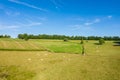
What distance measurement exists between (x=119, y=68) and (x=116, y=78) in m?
5.07

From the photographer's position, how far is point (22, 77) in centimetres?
2198

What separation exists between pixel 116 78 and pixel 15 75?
1345 centimetres

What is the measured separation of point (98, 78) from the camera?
66.9 ft

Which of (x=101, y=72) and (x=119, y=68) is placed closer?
→ (x=101, y=72)

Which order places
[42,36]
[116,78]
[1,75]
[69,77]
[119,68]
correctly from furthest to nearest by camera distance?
[42,36], [119,68], [1,75], [69,77], [116,78]

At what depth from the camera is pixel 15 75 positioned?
23.0 meters

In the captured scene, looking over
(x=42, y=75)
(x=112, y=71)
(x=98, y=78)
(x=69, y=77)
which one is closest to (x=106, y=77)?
(x=98, y=78)

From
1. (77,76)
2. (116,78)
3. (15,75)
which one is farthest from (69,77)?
(15,75)

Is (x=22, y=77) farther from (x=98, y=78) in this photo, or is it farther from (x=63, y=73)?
(x=98, y=78)

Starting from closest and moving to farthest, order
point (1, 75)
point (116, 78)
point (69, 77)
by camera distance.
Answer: point (116, 78), point (69, 77), point (1, 75)

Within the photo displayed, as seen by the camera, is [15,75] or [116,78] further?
[15,75]

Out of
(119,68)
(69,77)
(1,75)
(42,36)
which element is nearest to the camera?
(69,77)

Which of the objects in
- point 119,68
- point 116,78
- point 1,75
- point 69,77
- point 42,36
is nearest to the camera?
point 116,78

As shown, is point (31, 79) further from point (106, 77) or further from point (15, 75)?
point (106, 77)
